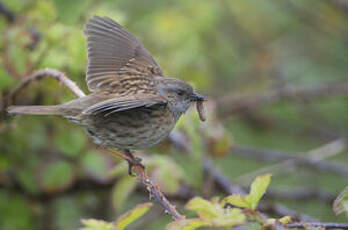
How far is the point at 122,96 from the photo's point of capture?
326 centimetres

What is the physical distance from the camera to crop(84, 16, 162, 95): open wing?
11.4ft

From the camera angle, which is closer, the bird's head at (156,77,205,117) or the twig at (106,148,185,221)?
the twig at (106,148,185,221)

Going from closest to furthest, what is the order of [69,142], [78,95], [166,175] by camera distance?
[78,95]
[166,175]
[69,142]

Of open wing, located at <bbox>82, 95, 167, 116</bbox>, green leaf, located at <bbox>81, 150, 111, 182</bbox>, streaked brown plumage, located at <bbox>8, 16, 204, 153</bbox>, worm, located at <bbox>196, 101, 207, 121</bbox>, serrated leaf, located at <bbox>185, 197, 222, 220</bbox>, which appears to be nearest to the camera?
serrated leaf, located at <bbox>185, 197, 222, 220</bbox>

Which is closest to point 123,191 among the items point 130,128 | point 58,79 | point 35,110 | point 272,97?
point 130,128

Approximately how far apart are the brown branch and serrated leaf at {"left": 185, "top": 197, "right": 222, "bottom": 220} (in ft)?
12.2

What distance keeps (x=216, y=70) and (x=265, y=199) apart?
2.12m

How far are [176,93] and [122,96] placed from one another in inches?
16.9

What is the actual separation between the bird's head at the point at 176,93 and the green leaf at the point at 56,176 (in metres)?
1.11

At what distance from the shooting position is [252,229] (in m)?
2.16

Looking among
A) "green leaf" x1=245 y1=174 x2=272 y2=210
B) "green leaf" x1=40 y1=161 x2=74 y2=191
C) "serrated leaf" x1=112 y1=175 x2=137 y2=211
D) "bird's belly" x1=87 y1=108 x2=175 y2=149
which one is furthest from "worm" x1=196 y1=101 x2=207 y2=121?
"green leaf" x1=245 y1=174 x2=272 y2=210

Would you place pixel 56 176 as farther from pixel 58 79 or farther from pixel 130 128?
pixel 58 79

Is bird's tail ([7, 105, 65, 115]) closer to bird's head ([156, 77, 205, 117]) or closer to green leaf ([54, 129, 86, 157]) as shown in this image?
bird's head ([156, 77, 205, 117])

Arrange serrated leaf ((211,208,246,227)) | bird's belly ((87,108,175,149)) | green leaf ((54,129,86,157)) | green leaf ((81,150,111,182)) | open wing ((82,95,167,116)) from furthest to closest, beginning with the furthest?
green leaf ((81,150,111,182)) < green leaf ((54,129,86,157)) < bird's belly ((87,108,175,149)) < open wing ((82,95,167,116)) < serrated leaf ((211,208,246,227))
